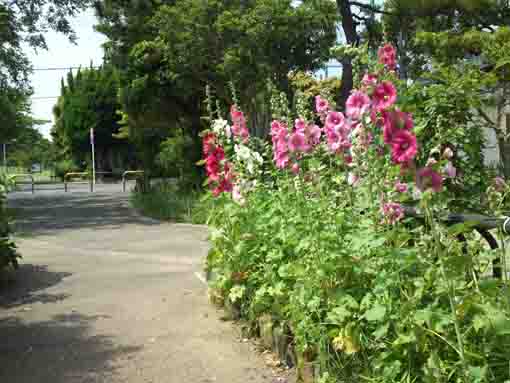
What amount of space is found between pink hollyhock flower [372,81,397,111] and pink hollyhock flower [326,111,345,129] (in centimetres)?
74

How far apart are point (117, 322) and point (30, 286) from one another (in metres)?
1.93

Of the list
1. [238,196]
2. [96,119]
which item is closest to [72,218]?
[238,196]

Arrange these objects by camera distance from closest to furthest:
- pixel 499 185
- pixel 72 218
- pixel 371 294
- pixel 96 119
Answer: pixel 371 294
pixel 499 185
pixel 72 218
pixel 96 119

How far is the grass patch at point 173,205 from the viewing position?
479 inches

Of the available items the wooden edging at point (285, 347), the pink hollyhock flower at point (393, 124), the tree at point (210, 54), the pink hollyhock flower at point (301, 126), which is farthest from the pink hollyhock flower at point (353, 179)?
the tree at point (210, 54)

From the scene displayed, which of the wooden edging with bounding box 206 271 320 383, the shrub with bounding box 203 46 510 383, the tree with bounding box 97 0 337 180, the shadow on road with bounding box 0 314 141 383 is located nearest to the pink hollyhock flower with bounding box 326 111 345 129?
the shrub with bounding box 203 46 510 383

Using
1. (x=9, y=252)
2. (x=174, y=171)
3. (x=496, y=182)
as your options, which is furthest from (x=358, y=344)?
(x=174, y=171)

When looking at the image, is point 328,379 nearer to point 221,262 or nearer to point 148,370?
point 148,370

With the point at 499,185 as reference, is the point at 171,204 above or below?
below

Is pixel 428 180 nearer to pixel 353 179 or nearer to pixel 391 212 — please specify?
pixel 391 212

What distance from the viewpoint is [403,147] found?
192 cm

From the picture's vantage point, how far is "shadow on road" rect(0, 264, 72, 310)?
18.8 feet

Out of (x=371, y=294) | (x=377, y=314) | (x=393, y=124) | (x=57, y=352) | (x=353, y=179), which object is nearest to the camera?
(x=393, y=124)

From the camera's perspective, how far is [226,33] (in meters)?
14.5
